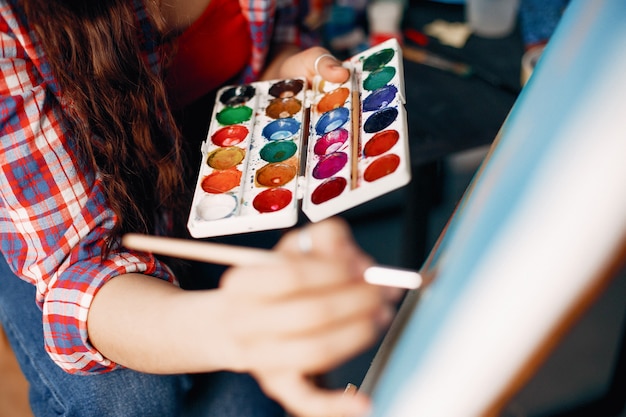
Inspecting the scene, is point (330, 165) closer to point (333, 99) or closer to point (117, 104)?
point (333, 99)

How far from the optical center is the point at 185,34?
641 millimetres

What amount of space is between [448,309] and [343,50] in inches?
30.6

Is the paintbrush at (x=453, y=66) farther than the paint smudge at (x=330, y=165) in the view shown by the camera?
Yes

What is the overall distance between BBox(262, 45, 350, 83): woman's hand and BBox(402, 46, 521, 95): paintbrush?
0.20 metres

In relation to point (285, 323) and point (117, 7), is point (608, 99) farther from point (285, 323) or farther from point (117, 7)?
point (117, 7)

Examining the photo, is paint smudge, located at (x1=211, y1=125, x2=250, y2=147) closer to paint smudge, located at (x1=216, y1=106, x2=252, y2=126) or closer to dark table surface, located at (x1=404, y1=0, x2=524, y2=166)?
paint smudge, located at (x1=216, y1=106, x2=252, y2=126)

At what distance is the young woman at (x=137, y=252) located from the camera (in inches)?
12.5

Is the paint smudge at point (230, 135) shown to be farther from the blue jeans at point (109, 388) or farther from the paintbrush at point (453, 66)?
the paintbrush at point (453, 66)

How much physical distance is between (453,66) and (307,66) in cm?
32

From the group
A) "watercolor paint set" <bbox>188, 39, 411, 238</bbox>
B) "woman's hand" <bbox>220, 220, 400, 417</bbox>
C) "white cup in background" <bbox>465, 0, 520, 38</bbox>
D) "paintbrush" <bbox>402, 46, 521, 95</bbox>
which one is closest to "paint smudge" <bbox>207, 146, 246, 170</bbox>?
"watercolor paint set" <bbox>188, 39, 411, 238</bbox>

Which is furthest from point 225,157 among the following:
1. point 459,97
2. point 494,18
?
point 494,18

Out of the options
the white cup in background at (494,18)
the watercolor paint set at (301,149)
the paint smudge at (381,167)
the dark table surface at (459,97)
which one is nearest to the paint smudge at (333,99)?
the watercolor paint set at (301,149)

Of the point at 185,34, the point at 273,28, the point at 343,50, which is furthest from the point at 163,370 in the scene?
the point at 343,50

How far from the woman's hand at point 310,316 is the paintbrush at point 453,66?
1.89 ft
